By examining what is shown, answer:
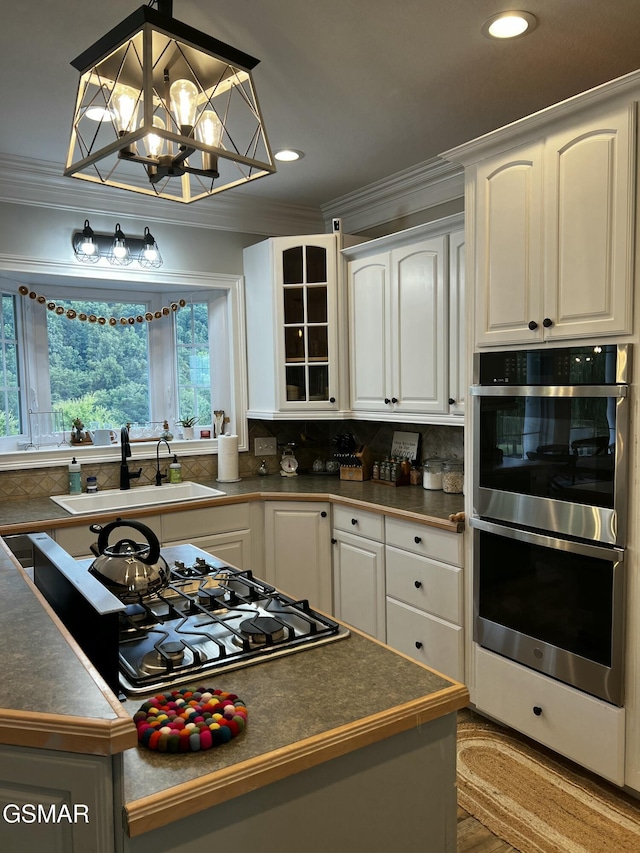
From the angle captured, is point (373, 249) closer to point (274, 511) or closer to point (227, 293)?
point (227, 293)

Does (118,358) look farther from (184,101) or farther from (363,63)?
(184,101)

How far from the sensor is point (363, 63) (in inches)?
91.4

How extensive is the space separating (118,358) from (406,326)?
1776 millimetres

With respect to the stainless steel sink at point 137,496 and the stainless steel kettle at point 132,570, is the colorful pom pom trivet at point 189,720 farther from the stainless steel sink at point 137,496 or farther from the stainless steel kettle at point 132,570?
the stainless steel sink at point 137,496

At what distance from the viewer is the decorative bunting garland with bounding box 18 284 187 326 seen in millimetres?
3570

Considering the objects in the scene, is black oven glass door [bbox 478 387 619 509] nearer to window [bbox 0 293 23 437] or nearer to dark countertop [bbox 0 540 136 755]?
dark countertop [bbox 0 540 136 755]

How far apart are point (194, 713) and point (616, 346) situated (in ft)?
5.67

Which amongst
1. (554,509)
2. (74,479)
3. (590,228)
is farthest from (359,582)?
(590,228)

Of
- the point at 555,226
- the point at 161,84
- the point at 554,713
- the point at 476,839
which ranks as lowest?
the point at 476,839

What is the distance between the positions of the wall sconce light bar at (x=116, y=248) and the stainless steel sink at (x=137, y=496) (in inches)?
50.2

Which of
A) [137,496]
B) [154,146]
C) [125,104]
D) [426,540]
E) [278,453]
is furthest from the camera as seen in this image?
[278,453]

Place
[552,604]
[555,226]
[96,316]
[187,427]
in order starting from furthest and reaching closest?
[187,427], [96,316], [552,604], [555,226]

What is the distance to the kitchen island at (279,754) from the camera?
93 cm

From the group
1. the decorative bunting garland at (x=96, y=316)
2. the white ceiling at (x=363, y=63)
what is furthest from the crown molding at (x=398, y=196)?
the decorative bunting garland at (x=96, y=316)
